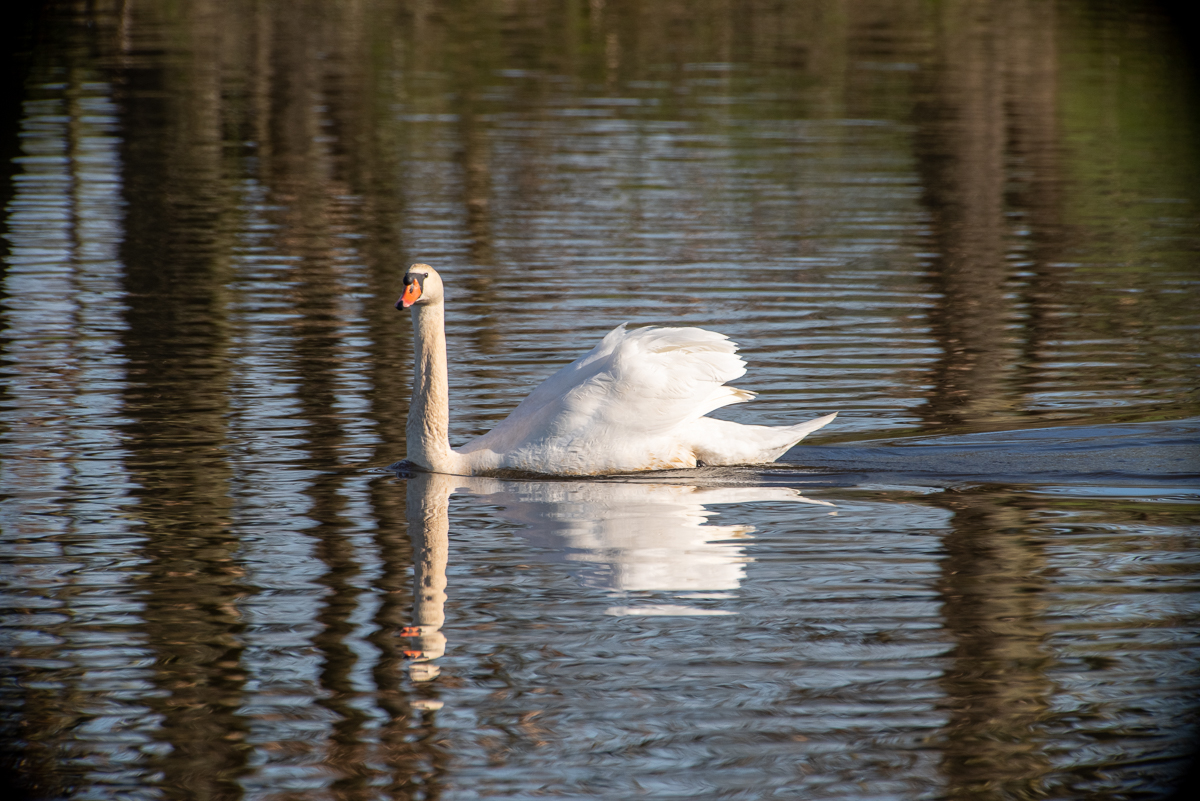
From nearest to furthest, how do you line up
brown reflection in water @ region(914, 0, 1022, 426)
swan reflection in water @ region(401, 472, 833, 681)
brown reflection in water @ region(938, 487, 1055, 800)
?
brown reflection in water @ region(938, 487, 1055, 800)
swan reflection in water @ region(401, 472, 833, 681)
brown reflection in water @ region(914, 0, 1022, 426)

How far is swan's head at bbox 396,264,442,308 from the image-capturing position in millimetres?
9398

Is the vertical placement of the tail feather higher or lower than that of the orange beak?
lower

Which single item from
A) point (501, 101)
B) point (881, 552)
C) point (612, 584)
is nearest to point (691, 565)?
point (612, 584)

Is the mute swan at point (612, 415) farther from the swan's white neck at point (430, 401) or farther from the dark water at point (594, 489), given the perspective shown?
the dark water at point (594, 489)

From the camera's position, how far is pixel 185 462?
9.55m

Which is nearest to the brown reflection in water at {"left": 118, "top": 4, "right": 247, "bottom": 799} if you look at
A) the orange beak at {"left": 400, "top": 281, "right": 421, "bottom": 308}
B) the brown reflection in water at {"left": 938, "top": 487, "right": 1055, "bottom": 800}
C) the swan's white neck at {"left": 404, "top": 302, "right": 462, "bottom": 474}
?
the swan's white neck at {"left": 404, "top": 302, "right": 462, "bottom": 474}

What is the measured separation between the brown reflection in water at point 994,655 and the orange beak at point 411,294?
3298 mm

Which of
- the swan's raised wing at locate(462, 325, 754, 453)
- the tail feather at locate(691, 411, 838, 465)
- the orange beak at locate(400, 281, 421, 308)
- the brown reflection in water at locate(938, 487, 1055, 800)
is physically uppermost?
the orange beak at locate(400, 281, 421, 308)

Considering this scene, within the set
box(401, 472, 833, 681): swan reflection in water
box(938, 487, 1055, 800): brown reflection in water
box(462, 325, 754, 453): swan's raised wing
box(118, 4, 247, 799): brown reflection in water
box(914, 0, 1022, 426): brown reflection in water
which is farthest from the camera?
box(914, 0, 1022, 426): brown reflection in water

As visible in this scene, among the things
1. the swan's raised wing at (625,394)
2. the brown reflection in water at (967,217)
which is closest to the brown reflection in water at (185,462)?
the swan's raised wing at (625,394)

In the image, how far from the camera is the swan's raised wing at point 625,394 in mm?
9258

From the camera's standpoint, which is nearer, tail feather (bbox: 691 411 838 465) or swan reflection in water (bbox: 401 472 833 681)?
swan reflection in water (bbox: 401 472 833 681)

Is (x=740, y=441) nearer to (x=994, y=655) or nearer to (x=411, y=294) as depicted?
(x=411, y=294)

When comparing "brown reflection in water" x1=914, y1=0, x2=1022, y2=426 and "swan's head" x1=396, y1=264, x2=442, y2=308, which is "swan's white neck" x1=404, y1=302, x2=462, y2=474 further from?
"brown reflection in water" x1=914, y1=0, x2=1022, y2=426
